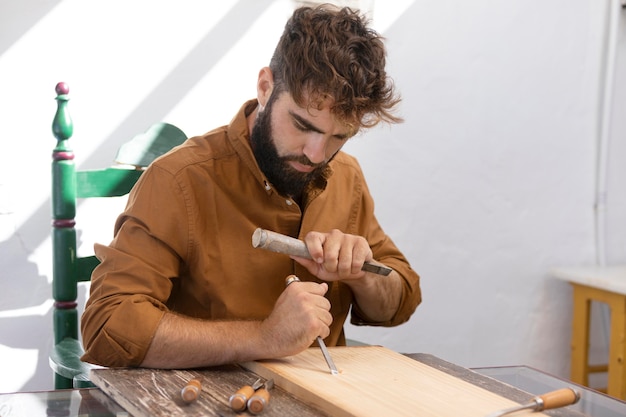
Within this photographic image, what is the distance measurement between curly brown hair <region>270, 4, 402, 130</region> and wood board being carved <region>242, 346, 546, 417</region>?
0.48 m

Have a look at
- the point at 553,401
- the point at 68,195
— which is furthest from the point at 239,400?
the point at 68,195

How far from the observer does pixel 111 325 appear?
147 cm

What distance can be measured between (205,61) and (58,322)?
0.96 meters

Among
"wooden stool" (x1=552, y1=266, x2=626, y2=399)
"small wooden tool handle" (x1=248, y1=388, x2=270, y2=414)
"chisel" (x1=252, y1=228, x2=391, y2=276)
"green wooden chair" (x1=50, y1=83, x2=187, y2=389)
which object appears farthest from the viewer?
"wooden stool" (x1=552, y1=266, x2=626, y2=399)

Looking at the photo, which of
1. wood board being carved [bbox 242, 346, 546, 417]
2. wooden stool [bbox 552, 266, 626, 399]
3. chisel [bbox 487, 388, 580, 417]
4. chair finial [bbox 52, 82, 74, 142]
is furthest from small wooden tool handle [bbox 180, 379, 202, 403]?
wooden stool [bbox 552, 266, 626, 399]

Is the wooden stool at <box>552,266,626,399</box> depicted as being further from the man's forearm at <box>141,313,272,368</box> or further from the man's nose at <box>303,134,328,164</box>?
the man's forearm at <box>141,313,272,368</box>

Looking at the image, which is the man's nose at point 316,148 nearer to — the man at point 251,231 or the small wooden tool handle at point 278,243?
the man at point 251,231

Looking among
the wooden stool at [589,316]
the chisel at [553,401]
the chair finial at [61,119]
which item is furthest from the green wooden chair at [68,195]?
the wooden stool at [589,316]

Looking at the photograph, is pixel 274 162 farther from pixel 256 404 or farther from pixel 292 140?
pixel 256 404

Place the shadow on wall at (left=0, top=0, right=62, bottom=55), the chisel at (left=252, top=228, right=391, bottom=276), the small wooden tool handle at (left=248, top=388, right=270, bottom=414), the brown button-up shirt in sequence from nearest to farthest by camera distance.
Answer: the small wooden tool handle at (left=248, top=388, right=270, bottom=414) → the chisel at (left=252, top=228, right=391, bottom=276) → the brown button-up shirt → the shadow on wall at (left=0, top=0, right=62, bottom=55)

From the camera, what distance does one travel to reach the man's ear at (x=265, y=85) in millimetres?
1712

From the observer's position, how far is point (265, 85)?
1.73 meters

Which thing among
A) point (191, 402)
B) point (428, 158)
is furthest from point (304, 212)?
point (428, 158)

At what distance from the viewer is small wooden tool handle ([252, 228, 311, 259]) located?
1.40 metres
